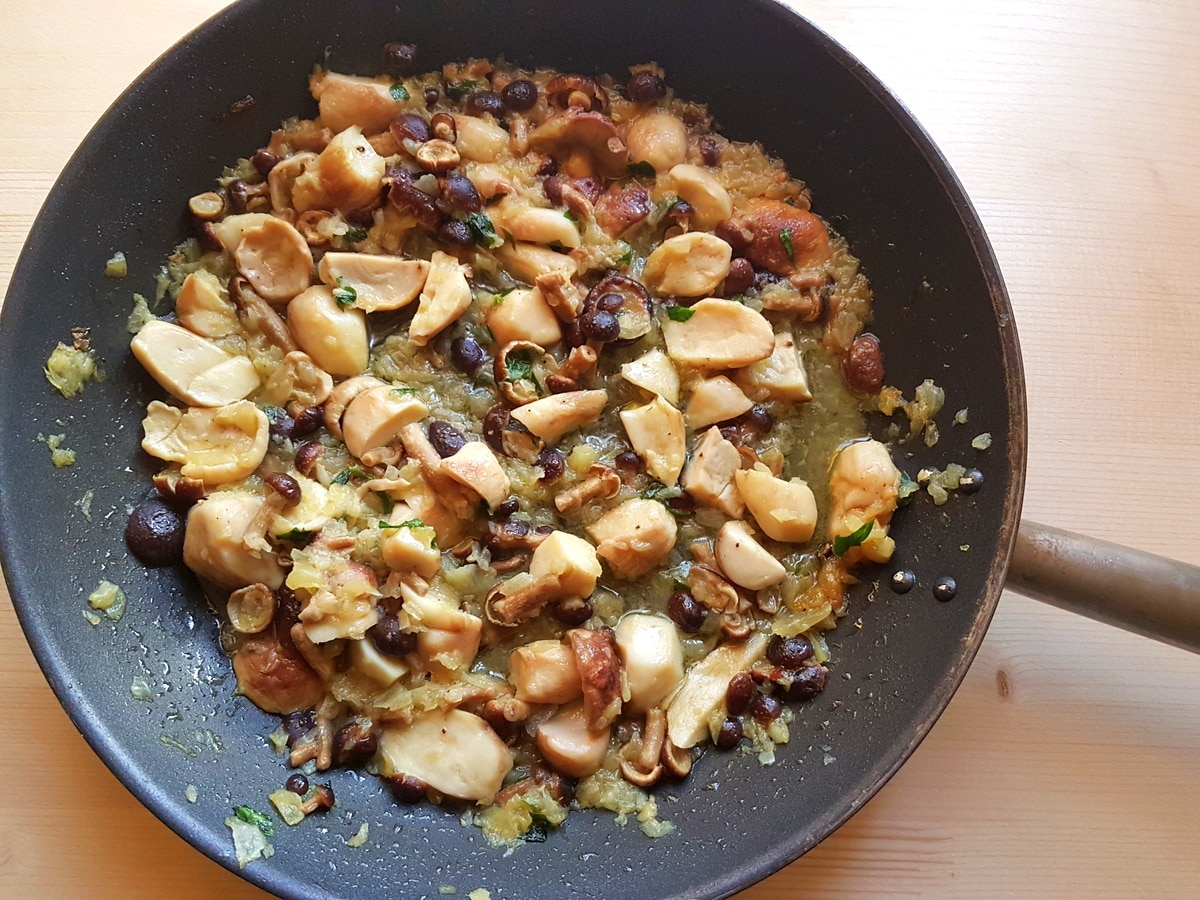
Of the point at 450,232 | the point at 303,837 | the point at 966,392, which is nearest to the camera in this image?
the point at 303,837

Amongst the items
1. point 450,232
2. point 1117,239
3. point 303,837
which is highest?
point 1117,239

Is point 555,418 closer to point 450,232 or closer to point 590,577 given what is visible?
point 590,577

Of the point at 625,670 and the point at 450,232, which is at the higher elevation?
the point at 450,232

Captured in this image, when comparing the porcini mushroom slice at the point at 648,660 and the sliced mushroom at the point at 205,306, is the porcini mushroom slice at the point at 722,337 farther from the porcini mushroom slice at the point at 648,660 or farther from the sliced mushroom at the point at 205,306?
the sliced mushroom at the point at 205,306

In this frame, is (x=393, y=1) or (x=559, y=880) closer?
(x=559, y=880)

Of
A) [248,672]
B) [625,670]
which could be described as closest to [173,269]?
[248,672]

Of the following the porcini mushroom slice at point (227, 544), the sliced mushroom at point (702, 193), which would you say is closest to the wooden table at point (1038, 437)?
the porcini mushroom slice at point (227, 544)

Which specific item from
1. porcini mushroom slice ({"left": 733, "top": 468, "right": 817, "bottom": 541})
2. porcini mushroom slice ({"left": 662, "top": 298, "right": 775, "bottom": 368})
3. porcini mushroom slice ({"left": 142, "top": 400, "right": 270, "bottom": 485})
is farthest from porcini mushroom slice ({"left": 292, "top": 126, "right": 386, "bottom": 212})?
porcini mushroom slice ({"left": 733, "top": 468, "right": 817, "bottom": 541})

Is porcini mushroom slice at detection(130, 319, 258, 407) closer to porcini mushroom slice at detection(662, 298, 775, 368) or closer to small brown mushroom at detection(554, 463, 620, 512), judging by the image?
small brown mushroom at detection(554, 463, 620, 512)
